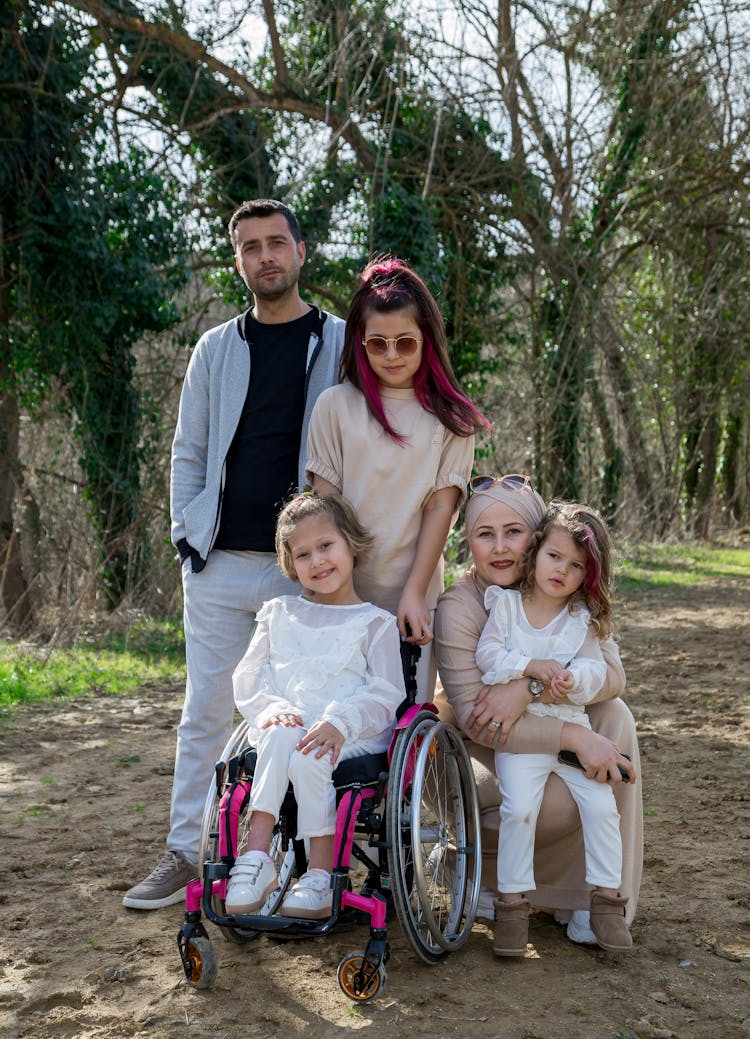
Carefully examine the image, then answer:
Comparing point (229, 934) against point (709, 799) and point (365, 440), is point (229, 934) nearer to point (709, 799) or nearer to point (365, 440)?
point (365, 440)

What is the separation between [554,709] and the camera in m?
3.01

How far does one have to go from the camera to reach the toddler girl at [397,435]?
3051 millimetres

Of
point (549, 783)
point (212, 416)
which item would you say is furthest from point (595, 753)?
point (212, 416)

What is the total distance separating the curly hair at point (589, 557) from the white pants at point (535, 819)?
400 millimetres

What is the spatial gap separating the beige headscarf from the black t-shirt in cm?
56

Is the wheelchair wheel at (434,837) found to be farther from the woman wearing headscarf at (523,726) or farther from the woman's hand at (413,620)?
the woman's hand at (413,620)

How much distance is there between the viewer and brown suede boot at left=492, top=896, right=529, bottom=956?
284cm

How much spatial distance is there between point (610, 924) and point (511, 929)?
0.26m

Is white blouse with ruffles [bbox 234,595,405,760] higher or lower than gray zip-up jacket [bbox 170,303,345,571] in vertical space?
lower

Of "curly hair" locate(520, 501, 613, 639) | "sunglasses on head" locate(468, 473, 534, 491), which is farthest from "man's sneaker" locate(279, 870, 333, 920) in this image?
"sunglasses on head" locate(468, 473, 534, 491)

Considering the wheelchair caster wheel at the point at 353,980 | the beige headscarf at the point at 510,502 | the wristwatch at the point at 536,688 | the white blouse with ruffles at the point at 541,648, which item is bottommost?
the wheelchair caster wheel at the point at 353,980

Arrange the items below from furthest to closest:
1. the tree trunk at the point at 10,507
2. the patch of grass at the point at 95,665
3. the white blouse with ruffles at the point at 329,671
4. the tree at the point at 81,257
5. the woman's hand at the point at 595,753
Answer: the tree trunk at the point at 10,507 → the tree at the point at 81,257 → the patch of grass at the point at 95,665 → the woman's hand at the point at 595,753 → the white blouse with ruffles at the point at 329,671

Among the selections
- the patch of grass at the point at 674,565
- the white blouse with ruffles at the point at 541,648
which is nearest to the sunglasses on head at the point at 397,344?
the white blouse with ruffles at the point at 541,648

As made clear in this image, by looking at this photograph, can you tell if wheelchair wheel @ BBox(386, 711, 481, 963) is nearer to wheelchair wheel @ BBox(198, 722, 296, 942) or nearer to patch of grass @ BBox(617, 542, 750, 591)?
wheelchair wheel @ BBox(198, 722, 296, 942)
